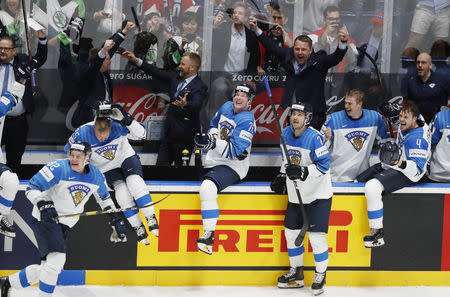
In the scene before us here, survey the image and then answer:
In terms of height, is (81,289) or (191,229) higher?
(191,229)

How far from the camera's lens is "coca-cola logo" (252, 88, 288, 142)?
7.57 meters

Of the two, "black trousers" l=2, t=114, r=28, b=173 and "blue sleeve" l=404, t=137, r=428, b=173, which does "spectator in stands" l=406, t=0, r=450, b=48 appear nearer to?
"blue sleeve" l=404, t=137, r=428, b=173

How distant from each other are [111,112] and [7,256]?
1.25 metres

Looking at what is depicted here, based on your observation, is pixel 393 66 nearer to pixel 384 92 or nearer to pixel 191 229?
pixel 384 92

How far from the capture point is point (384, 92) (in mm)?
7652

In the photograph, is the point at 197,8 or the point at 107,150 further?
the point at 197,8

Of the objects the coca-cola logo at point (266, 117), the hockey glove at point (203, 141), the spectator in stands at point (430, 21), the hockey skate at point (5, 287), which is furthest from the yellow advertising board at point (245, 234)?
the spectator in stands at point (430, 21)

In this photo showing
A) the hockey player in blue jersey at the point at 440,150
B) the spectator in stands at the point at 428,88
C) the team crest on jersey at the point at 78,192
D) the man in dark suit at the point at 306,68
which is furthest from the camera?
the spectator in stands at the point at 428,88

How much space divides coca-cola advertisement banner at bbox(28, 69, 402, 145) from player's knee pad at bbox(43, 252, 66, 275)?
178 centimetres

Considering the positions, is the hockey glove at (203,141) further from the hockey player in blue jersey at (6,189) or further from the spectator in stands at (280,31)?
the spectator in stands at (280,31)

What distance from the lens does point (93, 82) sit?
23.7ft

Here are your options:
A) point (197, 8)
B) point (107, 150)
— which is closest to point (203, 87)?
point (197, 8)

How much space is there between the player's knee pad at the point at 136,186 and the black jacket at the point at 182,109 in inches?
41.1

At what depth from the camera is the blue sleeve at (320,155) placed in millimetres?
6258
